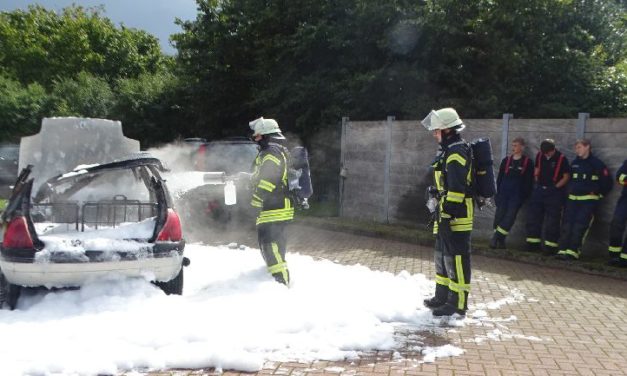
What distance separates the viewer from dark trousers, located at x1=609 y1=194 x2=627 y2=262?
764 centimetres

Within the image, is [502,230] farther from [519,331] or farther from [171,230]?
[171,230]

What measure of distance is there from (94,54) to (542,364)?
32.1m

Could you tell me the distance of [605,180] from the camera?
792cm

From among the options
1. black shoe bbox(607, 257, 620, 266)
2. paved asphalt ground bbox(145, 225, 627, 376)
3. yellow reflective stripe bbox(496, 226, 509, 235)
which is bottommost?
paved asphalt ground bbox(145, 225, 627, 376)

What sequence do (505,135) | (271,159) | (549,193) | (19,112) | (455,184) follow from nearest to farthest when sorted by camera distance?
1. (455,184)
2. (271,159)
3. (549,193)
4. (505,135)
5. (19,112)

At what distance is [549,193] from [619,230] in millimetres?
1098

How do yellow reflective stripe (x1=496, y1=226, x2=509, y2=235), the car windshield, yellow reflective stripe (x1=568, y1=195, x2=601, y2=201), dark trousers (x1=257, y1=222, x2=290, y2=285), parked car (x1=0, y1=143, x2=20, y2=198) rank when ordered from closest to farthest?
dark trousers (x1=257, y1=222, x2=290, y2=285)
yellow reflective stripe (x1=568, y1=195, x2=601, y2=201)
yellow reflective stripe (x1=496, y1=226, x2=509, y2=235)
the car windshield
parked car (x1=0, y1=143, x2=20, y2=198)

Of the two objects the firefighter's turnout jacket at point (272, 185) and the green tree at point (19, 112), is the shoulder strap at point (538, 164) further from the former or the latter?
the green tree at point (19, 112)

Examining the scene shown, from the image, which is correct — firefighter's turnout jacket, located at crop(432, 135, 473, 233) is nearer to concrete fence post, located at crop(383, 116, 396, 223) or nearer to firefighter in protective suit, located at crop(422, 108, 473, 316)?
firefighter in protective suit, located at crop(422, 108, 473, 316)

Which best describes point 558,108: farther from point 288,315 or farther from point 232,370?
point 232,370

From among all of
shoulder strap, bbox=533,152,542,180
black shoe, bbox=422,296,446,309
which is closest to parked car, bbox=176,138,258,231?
black shoe, bbox=422,296,446,309

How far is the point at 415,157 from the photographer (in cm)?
1082

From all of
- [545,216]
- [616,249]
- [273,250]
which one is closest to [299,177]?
[273,250]

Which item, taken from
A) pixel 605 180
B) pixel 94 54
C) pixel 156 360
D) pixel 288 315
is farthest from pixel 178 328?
pixel 94 54
